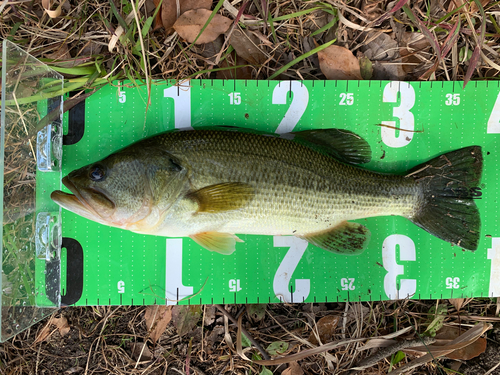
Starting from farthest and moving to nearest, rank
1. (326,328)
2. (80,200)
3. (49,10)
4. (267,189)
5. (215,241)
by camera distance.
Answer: (326,328) → (49,10) → (215,241) → (267,189) → (80,200)

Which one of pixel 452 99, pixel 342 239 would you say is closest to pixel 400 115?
pixel 452 99

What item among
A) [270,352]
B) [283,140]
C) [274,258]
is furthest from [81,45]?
[270,352]

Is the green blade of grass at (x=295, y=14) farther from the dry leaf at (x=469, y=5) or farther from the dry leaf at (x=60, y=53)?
the dry leaf at (x=60, y=53)

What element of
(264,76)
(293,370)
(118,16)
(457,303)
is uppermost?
(118,16)

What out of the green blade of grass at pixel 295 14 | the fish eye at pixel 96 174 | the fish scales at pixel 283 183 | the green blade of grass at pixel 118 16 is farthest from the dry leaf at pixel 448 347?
the green blade of grass at pixel 118 16

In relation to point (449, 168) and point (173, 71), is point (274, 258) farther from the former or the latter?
point (173, 71)

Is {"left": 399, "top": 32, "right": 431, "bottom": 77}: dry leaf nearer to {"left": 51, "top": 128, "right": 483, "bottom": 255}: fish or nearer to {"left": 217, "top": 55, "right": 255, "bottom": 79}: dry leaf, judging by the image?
{"left": 51, "top": 128, "right": 483, "bottom": 255}: fish

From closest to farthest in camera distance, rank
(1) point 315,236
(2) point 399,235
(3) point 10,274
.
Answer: (3) point 10,274 < (1) point 315,236 < (2) point 399,235

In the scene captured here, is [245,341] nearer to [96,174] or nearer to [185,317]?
[185,317]
